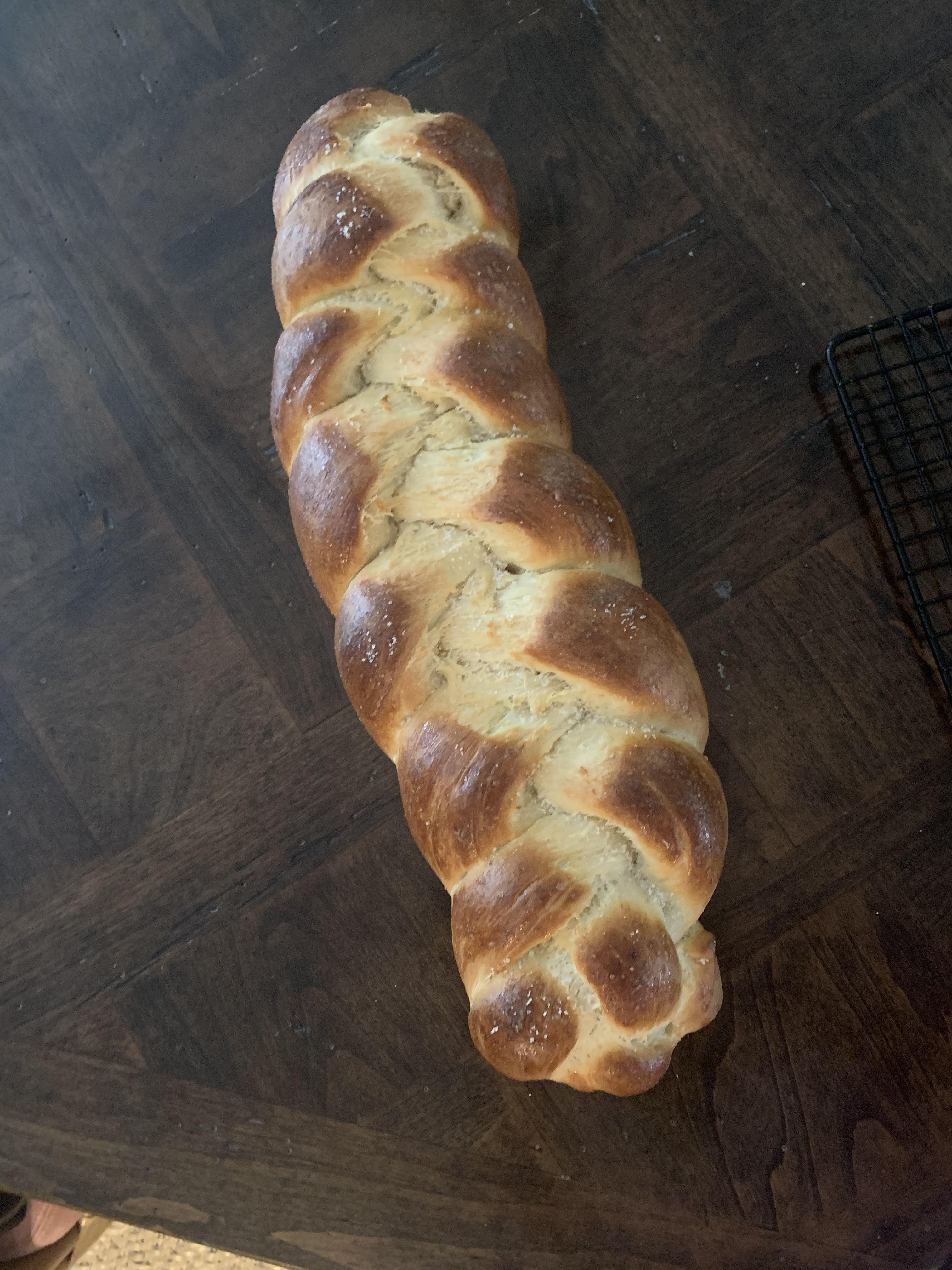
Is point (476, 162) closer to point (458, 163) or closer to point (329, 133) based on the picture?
point (458, 163)

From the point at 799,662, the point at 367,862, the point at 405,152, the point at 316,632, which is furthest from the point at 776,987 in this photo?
the point at 405,152

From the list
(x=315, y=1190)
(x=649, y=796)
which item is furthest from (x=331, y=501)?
(x=315, y=1190)

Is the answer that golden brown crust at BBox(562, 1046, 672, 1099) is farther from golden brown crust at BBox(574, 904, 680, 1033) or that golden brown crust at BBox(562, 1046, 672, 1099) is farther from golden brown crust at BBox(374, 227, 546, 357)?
golden brown crust at BBox(374, 227, 546, 357)

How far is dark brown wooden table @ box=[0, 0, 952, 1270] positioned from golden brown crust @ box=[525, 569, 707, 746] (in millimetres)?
224

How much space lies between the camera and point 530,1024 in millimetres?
794

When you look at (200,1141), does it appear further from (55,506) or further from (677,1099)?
(55,506)

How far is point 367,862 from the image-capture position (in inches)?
42.1

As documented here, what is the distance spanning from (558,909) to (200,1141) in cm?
53

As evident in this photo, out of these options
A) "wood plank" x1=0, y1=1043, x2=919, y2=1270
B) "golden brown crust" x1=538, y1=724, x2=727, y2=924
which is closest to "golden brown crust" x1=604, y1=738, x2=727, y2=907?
"golden brown crust" x1=538, y1=724, x2=727, y2=924

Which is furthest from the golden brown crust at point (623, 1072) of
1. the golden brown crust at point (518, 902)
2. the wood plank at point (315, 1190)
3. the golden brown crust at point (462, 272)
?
the golden brown crust at point (462, 272)

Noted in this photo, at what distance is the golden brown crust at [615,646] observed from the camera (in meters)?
0.80

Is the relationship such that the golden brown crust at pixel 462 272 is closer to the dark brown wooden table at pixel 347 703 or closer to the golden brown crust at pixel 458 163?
the golden brown crust at pixel 458 163

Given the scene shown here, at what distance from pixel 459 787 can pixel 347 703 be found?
312mm

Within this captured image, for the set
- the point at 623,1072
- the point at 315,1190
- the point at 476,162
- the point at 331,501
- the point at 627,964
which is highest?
the point at 476,162
